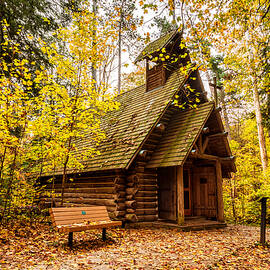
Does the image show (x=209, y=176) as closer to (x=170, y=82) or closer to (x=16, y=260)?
(x=170, y=82)

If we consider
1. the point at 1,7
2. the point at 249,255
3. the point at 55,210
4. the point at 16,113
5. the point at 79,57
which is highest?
the point at 1,7

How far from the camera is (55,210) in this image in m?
6.40

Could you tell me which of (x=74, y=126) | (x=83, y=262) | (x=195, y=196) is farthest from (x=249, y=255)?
(x=74, y=126)

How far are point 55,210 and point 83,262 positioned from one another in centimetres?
190

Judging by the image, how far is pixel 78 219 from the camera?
6.68 metres

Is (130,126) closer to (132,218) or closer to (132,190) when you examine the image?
(132,190)

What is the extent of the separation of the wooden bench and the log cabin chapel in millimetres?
2015

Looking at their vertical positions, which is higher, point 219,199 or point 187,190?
point 187,190

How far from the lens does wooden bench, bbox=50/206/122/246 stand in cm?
613

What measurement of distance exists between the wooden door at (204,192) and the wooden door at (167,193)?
2.20 meters

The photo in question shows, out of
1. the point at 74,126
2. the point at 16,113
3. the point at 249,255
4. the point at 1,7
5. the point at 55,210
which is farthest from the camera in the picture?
the point at 74,126

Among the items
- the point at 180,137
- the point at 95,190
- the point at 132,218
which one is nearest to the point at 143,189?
the point at 132,218

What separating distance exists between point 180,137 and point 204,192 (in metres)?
3.44

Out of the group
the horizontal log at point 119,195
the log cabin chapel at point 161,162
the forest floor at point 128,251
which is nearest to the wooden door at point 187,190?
the log cabin chapel at point 161,162
